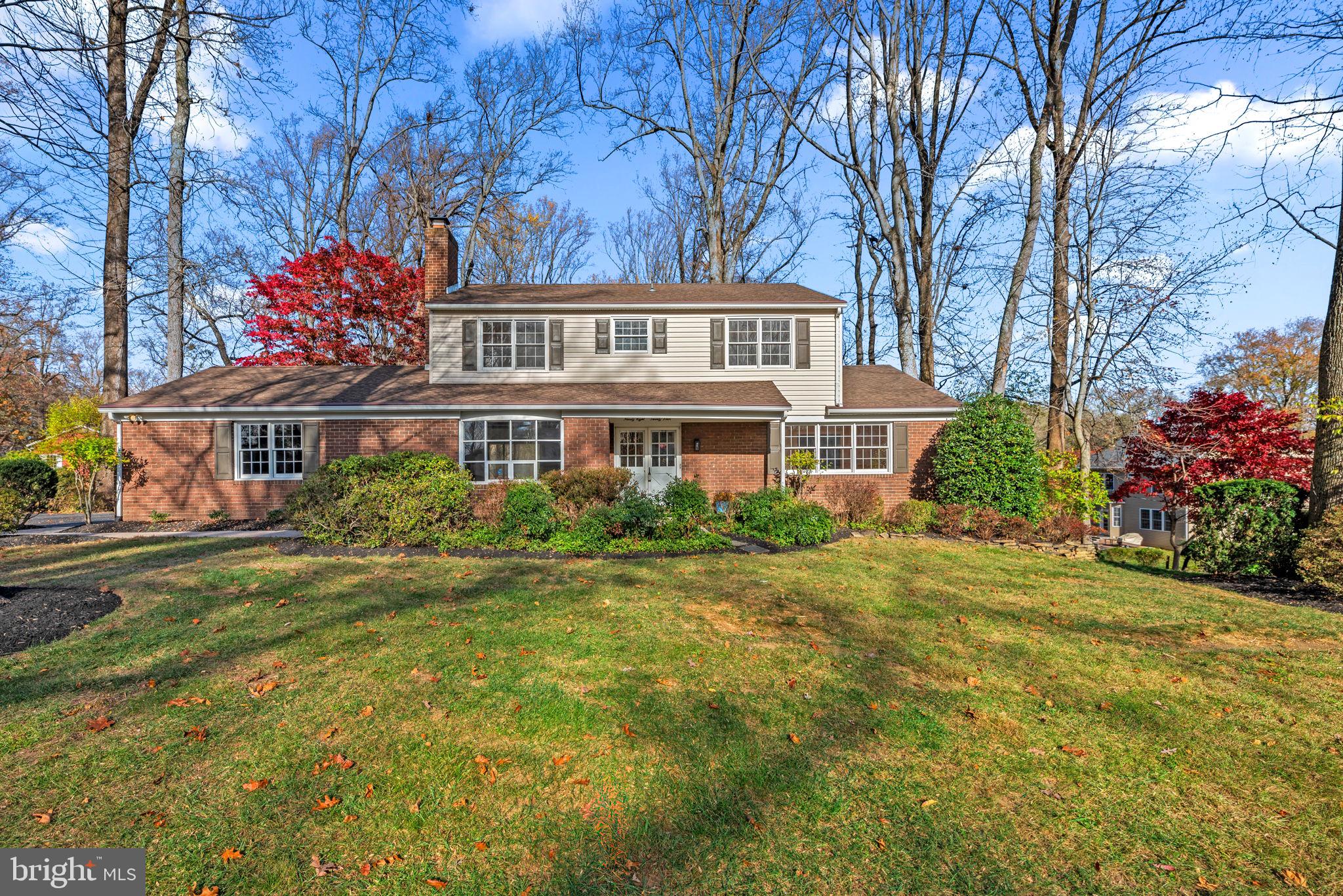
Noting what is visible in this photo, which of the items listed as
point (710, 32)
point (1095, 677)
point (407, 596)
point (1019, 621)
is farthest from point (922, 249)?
point (407, 596)

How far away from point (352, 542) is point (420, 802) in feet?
24.2

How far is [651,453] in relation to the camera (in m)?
15.2

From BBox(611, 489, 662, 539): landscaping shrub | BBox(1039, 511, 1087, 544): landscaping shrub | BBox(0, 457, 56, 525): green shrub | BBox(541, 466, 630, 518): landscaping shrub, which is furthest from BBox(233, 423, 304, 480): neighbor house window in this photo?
BBox(1039, 511, 1087, 544): landscaping shrub

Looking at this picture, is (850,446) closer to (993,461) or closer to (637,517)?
(993,461)

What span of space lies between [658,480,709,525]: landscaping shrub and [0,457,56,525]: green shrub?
42.6 ft

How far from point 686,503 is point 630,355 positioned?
21.1 feet

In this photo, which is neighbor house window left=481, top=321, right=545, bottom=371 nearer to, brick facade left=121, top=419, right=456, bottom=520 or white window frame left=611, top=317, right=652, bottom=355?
white window frame left=611, top=317, right=652, bottom=355

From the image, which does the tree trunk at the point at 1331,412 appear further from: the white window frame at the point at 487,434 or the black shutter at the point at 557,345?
the black shutter at the point at 557,345

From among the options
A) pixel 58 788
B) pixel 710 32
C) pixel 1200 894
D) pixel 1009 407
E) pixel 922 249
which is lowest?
pixel 1200 894

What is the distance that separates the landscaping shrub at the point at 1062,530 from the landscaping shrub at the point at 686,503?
7.22 metres

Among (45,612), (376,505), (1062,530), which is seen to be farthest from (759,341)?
(45,612)

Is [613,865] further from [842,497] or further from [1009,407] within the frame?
[1009,407]

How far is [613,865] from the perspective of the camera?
8.72ft

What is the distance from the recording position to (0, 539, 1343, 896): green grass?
2.69m
